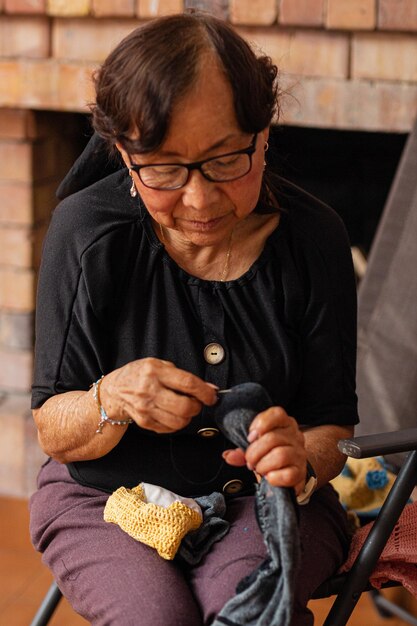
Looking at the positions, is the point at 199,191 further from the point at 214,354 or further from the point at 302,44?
the point at 302,44

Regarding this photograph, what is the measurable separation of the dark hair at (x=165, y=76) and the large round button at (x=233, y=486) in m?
Result: 0.49

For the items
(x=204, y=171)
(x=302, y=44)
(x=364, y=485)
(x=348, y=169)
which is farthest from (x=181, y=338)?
(x=348, y=169)

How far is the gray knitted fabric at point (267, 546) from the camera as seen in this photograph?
1065mm

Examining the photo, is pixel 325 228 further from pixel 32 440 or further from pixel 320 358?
pixel 32 440

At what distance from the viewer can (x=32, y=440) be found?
2.48 meters

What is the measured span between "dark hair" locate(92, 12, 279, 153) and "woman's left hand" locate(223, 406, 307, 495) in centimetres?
34

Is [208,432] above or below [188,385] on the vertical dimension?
below

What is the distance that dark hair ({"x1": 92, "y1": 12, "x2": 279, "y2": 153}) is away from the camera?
1100 mm

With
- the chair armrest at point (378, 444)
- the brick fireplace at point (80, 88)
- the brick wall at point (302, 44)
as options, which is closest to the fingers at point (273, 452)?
the chair armrest at point (378, 444)

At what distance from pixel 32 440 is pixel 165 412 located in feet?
4.68

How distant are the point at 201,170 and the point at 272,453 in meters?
0.34

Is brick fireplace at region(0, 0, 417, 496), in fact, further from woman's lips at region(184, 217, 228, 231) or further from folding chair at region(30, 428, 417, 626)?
folding chair at region(30, 428, 417, 626)

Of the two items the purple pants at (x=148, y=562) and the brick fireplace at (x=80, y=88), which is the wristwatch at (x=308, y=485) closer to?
the purple pants at (x=148, y=562)

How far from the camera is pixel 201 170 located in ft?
3.75
